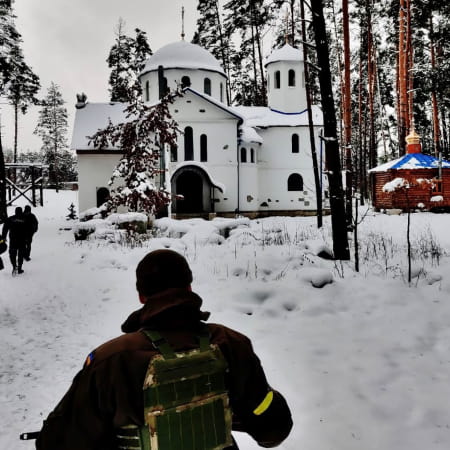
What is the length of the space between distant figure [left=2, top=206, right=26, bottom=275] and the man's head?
9808mm

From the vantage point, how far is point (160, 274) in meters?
1.91

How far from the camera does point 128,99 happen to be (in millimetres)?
19141

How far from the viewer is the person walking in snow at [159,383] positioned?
1.74m

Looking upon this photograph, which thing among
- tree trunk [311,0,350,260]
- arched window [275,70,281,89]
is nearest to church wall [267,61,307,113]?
arched window [275,70,281,89]

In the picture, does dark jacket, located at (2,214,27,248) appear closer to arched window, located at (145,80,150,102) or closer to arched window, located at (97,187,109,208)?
arched window, located at (97,187,109,208)

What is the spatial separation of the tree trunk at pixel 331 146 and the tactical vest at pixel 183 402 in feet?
27.4

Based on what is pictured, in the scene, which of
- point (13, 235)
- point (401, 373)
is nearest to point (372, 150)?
point (13, 235)

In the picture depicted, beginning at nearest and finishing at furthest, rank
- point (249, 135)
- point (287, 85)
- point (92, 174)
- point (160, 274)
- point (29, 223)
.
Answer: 1. point (160, 274)
2. point (29, 223)
3. point (92, 174)
4. point (249, 135)
5. point (287, 85)

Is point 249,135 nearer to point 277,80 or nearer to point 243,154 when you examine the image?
point 243,154

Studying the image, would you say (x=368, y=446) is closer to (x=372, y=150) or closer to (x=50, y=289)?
(x=50, y=289)

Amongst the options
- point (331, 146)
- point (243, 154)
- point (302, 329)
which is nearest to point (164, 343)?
Answer: point (302, 329)

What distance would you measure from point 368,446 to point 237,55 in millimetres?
39650

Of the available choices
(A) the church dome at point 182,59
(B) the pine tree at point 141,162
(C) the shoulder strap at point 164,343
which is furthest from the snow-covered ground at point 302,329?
(A) the church dome at point 182,59

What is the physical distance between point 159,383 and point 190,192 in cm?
2677
